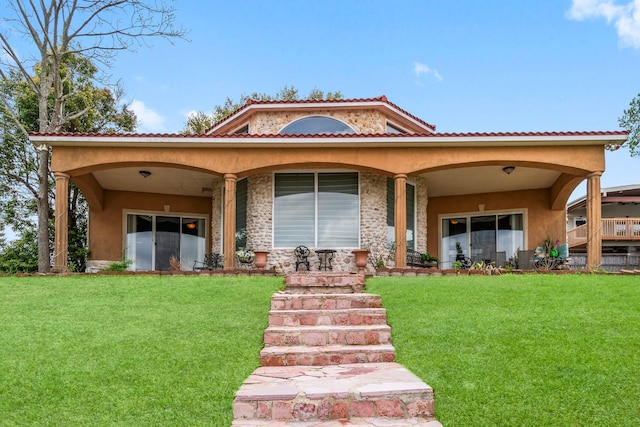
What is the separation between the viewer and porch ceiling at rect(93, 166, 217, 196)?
13711mm

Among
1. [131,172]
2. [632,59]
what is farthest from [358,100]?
[632,59]

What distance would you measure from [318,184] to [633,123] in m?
22.0

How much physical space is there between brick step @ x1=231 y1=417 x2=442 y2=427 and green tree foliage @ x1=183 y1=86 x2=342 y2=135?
2526 cm

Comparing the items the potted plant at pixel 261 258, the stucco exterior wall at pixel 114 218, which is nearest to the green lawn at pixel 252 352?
the potted plant at pixel 261 258

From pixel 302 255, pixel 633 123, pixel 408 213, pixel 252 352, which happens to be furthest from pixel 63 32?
pixel 633 123

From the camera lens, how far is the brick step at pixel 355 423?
4.09 meters

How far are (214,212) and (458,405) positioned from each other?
37.4ft

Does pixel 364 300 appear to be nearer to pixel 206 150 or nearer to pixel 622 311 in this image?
pixel 622 311

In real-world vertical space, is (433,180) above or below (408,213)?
above

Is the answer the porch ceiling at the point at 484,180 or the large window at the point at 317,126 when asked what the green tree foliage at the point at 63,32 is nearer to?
the large window at the point at 317,126

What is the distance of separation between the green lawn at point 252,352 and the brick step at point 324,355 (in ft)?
0.52

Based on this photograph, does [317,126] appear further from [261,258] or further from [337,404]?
[337,404]

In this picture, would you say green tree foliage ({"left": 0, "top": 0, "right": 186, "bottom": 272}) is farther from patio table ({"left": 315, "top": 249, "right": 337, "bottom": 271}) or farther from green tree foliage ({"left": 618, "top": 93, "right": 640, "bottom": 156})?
green tree foliage ({"left": 618, "top": 93, "right": 640, "bottom": 156})

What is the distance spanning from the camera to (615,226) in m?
22.5
